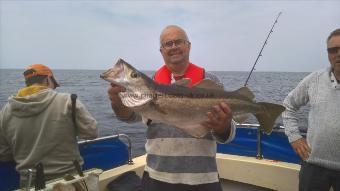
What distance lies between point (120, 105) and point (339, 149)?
9.13ft

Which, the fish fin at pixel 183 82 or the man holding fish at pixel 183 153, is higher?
the fish fin at pixel 183 82

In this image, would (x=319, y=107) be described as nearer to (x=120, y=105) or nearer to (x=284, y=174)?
(x=284, y=174)

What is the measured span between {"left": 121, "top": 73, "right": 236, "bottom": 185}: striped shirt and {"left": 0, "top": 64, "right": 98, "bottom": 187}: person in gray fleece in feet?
6.12

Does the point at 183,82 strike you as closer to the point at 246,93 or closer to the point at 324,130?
the point at 246,93

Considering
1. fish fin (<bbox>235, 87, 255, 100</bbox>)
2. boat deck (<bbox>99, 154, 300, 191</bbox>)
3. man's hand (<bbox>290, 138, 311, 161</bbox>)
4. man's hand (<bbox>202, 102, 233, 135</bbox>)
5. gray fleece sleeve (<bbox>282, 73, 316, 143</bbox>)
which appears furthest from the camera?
boat deck (<bbox>99, 154, 300, 191</bbox>)

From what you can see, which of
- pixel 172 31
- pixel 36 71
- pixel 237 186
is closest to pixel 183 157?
pixel 172 31

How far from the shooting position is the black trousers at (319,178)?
13.6 ft

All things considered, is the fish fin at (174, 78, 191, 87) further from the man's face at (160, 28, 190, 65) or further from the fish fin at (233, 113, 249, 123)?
the fish fin at (233, 113, 249, 123)

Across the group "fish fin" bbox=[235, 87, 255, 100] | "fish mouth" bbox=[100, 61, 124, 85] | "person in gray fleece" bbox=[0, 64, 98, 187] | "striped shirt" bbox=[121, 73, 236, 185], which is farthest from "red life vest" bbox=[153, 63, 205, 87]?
"person in gray fleece" bbox=[0, 64, 98, 187]

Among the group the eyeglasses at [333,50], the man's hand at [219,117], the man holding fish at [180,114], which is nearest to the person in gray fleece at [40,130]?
the man holding fish at [180,114]

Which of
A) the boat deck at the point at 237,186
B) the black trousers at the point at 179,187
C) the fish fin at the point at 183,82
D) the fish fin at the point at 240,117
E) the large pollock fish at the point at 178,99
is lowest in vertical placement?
the boat deck at the point at 237,186

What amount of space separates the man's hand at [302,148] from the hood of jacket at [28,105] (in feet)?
11.8

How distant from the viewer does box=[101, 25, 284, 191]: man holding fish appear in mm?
3117

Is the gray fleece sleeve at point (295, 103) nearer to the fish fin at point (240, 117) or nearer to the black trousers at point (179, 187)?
the fish fin at point (240, 117)
